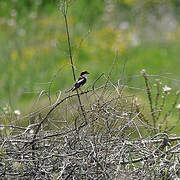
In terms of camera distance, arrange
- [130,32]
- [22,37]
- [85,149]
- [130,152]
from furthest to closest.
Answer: [130,32], [22,37], [130,152], [85,149]

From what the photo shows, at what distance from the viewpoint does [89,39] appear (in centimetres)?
798

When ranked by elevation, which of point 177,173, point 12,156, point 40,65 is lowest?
point 40,65

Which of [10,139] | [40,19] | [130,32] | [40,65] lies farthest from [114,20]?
[10,139]

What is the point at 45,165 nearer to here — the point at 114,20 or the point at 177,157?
the point at 177,157

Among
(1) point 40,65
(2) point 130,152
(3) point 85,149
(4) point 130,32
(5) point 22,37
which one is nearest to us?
(3) point 85,149

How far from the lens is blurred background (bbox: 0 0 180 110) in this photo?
670 centimetres

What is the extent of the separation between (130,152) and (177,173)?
26cm

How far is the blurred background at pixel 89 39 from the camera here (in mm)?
6699

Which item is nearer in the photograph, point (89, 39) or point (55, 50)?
point (55, 50)

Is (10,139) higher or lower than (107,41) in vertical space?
higher

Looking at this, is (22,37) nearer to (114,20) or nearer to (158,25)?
(114,20)

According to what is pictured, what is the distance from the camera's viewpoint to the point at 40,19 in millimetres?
8625

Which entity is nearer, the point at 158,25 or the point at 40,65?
the point at 40,65

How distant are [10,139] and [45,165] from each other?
240 mm
